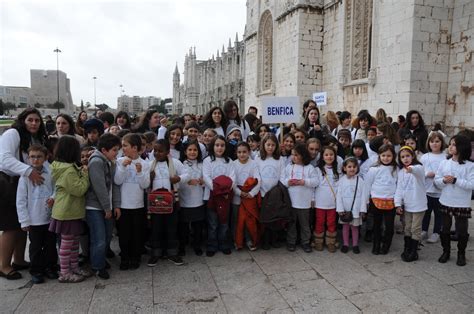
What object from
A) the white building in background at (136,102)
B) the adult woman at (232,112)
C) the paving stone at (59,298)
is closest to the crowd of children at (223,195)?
the paving stone at (59,298)

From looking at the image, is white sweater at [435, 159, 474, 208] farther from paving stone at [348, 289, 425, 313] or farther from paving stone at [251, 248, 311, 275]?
paving stone at [251, 248, 311, 275]

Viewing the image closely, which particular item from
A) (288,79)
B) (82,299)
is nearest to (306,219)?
(82,299)

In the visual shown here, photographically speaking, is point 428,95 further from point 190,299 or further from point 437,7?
point 190,299

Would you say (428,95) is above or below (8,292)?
above

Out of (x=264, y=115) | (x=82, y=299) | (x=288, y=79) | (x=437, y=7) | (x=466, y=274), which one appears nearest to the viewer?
(x=82, y=299)

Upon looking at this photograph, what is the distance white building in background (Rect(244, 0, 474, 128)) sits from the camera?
9.07 meters

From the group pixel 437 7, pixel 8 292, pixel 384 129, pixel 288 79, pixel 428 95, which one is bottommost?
pixel 8 292

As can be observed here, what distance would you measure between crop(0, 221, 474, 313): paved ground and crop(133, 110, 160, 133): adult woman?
2513 millimetres

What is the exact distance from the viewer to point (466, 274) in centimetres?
391

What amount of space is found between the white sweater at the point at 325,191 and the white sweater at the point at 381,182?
0.42 metres

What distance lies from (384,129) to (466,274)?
2376 mm

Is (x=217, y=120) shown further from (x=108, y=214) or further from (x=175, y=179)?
(x=108, y=214)

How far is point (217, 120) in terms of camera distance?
5887 millimetres

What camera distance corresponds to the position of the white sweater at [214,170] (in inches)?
180
